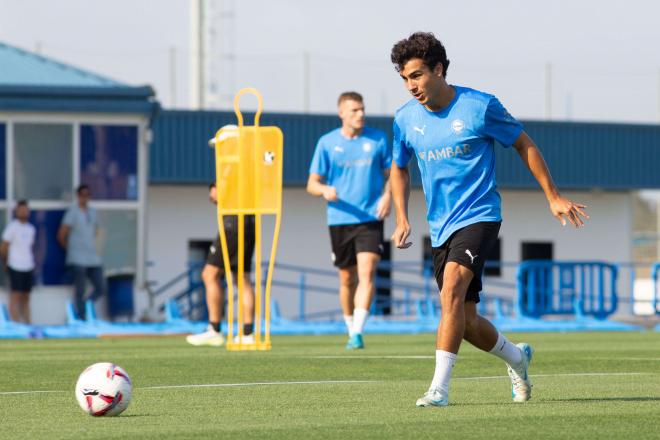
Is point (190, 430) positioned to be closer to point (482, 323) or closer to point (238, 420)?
point (238, 420)

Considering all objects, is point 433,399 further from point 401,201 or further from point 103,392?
point 103,392

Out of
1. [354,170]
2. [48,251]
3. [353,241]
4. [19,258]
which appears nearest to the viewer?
[353,241]

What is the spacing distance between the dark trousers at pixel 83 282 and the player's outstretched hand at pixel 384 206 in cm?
870

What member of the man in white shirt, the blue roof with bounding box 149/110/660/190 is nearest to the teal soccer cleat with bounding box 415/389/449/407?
the man in white shirt

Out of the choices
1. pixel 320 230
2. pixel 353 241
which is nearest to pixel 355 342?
pixel 353 241

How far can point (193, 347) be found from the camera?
1508cm

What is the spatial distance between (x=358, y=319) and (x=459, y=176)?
5689 mm

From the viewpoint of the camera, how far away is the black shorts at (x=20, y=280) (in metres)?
21.4

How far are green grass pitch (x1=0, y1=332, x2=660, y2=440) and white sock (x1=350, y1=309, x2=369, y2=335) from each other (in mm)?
277

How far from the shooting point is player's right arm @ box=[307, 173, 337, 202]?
13.8 metres

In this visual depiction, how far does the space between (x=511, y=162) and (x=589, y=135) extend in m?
2.40

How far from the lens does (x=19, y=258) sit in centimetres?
2131

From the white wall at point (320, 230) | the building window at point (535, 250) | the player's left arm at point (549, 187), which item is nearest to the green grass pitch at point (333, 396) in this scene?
the player's left arm at point (549, 187)

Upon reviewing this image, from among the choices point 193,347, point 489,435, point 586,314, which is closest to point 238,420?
point 489,435
